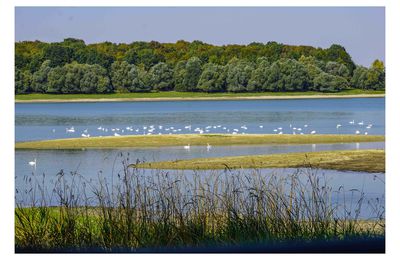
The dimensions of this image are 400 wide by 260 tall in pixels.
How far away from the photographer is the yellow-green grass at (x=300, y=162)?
19969mm

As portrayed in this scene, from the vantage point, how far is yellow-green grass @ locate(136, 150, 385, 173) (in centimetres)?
1997

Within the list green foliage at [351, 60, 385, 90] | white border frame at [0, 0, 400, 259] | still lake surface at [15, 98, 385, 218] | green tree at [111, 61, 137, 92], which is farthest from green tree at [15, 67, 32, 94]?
white border frame at [0, 0, 400, 259]

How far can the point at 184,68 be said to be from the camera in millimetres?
65438

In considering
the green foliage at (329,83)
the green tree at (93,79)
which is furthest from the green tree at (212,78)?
the green tree at (93,79)

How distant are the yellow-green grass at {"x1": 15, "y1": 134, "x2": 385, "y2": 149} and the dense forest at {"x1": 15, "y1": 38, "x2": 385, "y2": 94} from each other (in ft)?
87.9

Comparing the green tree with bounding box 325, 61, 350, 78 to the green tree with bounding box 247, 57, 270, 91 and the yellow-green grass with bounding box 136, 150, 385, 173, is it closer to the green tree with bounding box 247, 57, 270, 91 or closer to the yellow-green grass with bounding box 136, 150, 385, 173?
the green tree with bounding box 247, 57, 270, 91

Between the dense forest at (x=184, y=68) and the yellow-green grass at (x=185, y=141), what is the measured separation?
26.8 m

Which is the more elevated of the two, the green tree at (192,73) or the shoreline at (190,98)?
the green tree at (192,73)

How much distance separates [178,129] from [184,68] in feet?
91.6

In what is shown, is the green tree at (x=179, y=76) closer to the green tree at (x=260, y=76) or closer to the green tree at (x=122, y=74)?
the green tree at (x=122, y=74)
